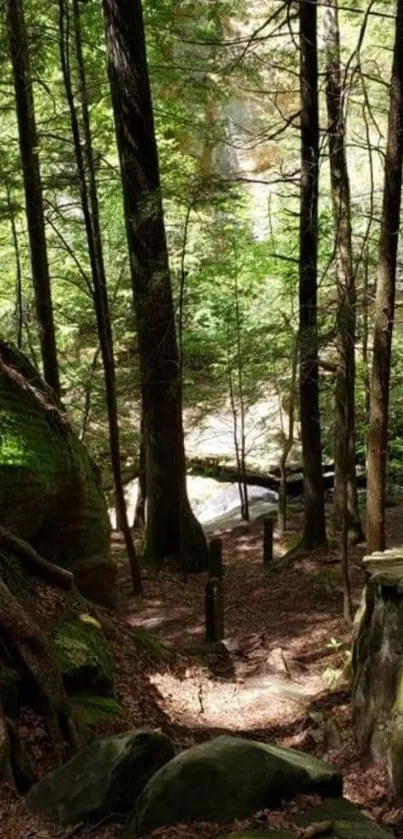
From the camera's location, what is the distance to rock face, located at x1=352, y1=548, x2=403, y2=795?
4.55 meters

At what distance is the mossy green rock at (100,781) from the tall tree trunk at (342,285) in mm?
4828

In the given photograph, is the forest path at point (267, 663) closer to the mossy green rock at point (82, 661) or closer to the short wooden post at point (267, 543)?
the short wooden post at point (267, 543)

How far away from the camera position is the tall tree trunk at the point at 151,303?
11.0 m

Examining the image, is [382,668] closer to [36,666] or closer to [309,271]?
[36,666]

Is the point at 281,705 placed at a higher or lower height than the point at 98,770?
lower

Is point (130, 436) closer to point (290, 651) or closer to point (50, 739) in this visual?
point (290, 651)

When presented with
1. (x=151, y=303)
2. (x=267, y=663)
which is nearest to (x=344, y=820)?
(x=267, y=663)

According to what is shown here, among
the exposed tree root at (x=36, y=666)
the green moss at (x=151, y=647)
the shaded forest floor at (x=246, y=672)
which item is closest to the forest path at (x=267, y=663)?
the shaded forest floor at (x=246, y=672)

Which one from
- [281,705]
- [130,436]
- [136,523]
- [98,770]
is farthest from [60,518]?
[130,436]

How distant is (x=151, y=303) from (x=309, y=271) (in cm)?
256

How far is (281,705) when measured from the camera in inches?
258

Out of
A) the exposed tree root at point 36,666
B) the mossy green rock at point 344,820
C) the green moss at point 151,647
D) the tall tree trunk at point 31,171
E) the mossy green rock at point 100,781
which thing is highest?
the tall tree trunk at point 31,171

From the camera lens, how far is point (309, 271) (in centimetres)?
1112

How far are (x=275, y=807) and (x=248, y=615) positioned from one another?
630cm
